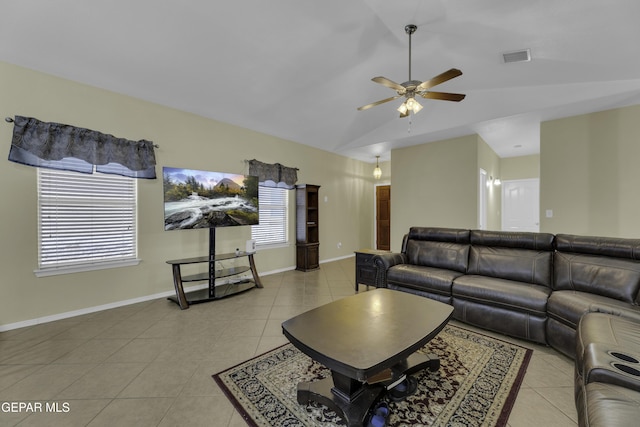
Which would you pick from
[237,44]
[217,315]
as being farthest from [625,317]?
[237,44]

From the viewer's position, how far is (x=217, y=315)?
306cm

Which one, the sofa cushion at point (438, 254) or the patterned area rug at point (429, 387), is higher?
the sofa cushion at point (438, 254)

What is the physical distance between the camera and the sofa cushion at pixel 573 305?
6.61 ft

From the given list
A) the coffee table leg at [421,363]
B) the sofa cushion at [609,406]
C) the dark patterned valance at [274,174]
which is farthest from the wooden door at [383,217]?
the sofa cushion at [609,406]

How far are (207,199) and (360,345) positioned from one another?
3119 millimetres

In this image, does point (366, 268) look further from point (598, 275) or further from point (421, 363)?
point (598, 275)

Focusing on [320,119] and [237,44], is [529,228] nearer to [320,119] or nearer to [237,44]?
[320,119]

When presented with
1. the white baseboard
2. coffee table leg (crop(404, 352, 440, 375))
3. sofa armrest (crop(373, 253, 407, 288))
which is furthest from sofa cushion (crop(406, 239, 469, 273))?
the white baseboard

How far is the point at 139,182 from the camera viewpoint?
347cm

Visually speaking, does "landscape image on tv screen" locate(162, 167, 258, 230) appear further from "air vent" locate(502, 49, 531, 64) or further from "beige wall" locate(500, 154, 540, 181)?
Answer: "beige wall" locate(500, 154, 540, 181)

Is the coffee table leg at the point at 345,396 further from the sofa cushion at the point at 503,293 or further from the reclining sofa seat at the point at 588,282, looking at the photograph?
the reclining sofa seat at the point at 588,282

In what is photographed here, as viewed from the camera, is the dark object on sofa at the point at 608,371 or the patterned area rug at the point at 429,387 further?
the patterned area rug at the point at 429,387

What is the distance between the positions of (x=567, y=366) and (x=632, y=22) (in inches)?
124

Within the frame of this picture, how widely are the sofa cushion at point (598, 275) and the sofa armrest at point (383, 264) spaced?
1674 mm
